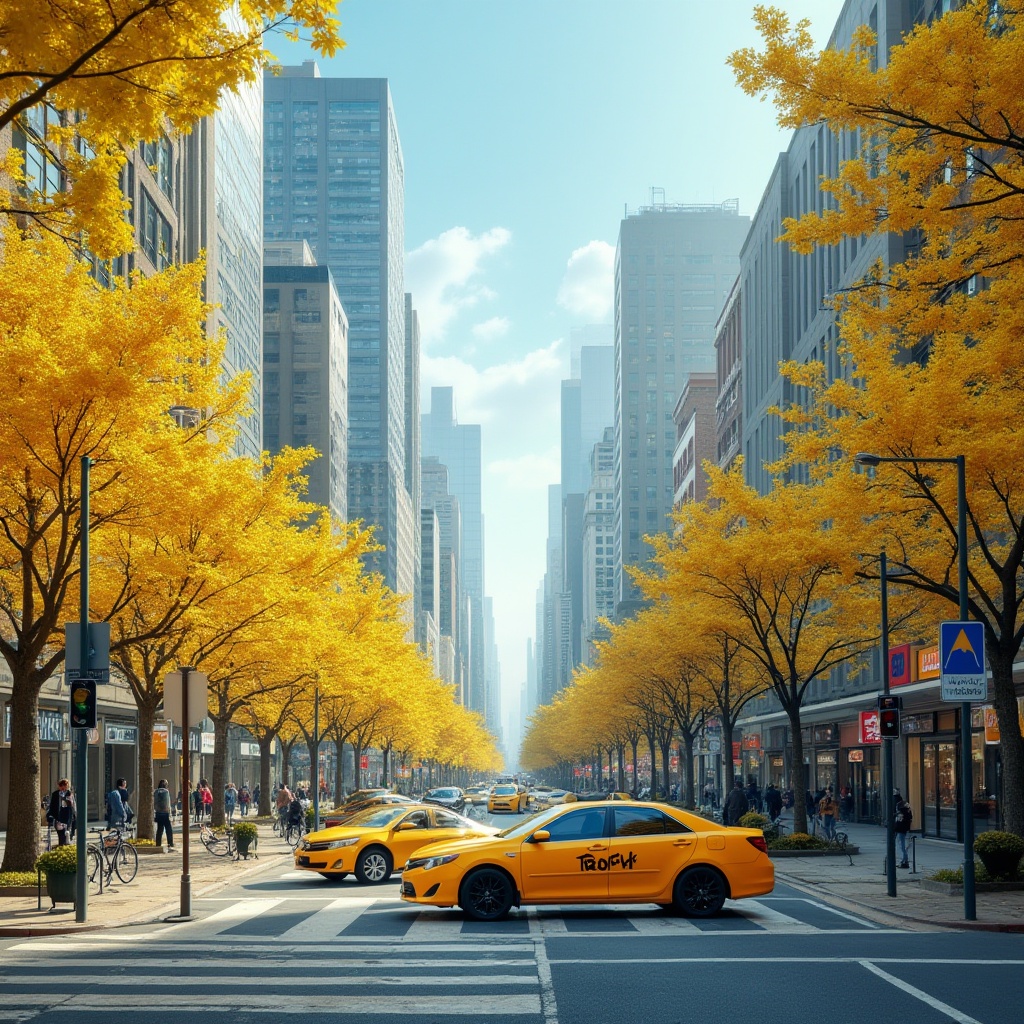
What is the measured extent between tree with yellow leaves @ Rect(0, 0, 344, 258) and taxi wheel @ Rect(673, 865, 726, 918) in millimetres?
11517

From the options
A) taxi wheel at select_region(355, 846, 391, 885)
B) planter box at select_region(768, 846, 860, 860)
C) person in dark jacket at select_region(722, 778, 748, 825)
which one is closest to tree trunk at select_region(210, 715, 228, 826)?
person in dark jacket at select_region(722, 778, 748, 825)

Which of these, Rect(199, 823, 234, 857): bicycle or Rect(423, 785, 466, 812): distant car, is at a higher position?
Rect(199, 823, 234, 857): bicycle

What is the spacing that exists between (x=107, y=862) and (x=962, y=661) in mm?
15539

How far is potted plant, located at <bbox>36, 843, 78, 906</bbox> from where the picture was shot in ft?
66.1

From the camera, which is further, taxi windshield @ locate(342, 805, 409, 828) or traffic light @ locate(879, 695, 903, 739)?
taxi windshield @ locate(342, 805, 409, 828)

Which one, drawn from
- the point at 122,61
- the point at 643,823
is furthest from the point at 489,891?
the point at 122,61

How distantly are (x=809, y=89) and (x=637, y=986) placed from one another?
1024 cm

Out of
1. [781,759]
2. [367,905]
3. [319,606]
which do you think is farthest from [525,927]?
[781,759]

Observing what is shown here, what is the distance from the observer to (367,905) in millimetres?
21312

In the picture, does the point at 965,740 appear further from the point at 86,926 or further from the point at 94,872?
the point at 94,872

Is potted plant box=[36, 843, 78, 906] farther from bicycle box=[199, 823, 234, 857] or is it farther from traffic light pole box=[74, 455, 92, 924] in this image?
bicycle box=[199, 823, 234, 857]

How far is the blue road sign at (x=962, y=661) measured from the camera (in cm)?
1977

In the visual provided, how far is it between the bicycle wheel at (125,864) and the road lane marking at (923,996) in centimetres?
1612

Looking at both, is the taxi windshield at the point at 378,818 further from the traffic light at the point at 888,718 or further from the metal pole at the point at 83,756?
the traffic light at the point at 888,718
